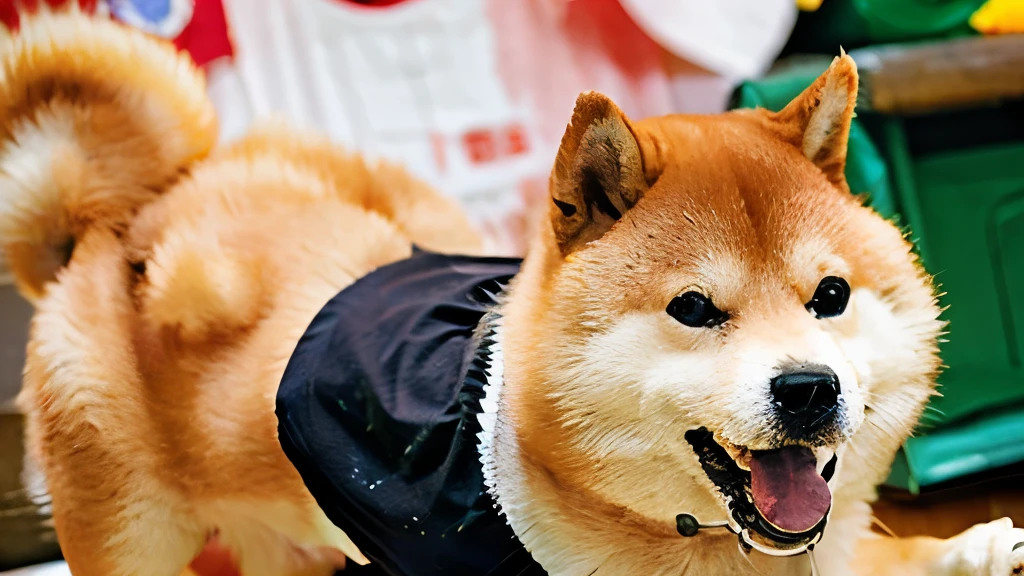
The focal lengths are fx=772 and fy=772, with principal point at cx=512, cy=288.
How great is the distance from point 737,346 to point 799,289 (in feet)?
0.20

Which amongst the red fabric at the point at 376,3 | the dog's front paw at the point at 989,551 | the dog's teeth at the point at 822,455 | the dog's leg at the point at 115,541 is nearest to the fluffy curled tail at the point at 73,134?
the dog's leg at the point at 115,541

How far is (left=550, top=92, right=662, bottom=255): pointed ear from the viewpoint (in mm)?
529

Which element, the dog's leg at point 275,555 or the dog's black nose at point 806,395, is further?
the dog's leg at point 275,555

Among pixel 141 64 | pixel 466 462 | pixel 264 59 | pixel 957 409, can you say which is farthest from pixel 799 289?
pixel 264 59

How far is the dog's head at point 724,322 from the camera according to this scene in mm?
510

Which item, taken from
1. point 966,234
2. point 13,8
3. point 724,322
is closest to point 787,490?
point 724,322

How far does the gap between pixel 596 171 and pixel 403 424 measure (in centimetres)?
29

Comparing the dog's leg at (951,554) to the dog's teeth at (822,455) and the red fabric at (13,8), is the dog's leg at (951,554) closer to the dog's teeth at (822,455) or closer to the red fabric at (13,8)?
the dog's teeth at (822,455)

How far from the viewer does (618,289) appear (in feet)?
1.81

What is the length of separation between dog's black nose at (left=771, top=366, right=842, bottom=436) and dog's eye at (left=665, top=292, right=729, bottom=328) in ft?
0.20

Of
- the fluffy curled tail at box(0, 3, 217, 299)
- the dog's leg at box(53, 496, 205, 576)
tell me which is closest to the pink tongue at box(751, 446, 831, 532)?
the dog's leg at box(53, 496, 205, 576)

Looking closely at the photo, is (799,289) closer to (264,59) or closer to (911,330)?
(911,330)

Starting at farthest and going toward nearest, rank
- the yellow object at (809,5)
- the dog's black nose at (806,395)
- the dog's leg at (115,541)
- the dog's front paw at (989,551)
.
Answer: the yellow object at (809,5), the dog's leg at (115,541), the dog's front paw at (989,551), the dog's black nose at (806,395)

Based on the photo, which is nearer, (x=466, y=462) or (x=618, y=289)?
(x=618, y=289)
